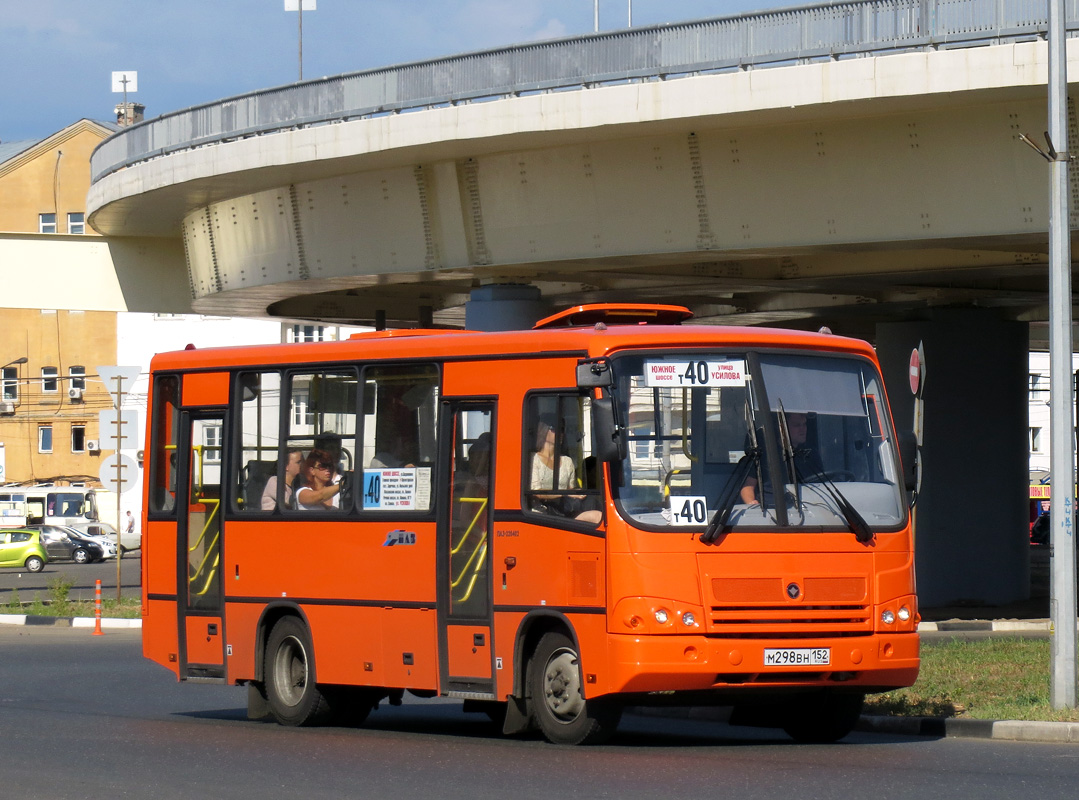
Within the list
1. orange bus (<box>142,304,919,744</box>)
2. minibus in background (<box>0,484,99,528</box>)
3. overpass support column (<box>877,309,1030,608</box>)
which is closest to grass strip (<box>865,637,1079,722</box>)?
orange bus (<box>142,304,919,744</box>)

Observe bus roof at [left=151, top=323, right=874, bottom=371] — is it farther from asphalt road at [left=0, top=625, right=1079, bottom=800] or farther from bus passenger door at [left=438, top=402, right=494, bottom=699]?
asphalt road at [left=0, top=625, right=1079, bottom=800]

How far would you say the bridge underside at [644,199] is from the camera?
1962cm

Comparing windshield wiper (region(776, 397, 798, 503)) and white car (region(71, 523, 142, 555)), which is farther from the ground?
windshield wiper (region(776, 397, 798, 503))

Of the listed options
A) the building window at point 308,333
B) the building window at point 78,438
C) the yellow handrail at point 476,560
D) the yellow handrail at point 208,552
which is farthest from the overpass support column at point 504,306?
the building window at point 78,438

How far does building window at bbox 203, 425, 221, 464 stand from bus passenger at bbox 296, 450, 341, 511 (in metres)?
1.21

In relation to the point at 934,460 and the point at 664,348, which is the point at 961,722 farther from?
the point at 934,460

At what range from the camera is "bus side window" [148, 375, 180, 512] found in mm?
15578

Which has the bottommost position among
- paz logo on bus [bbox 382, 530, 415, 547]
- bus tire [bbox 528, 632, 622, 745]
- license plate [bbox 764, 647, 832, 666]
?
bus tire [bbox 528, 632, 622, 745]

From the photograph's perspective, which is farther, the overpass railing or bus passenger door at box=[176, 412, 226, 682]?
the overpass railing

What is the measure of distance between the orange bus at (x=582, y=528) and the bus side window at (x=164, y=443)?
4.19 feet

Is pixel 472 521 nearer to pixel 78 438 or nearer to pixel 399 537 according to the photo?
pixel 399 537

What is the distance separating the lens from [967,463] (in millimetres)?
29688

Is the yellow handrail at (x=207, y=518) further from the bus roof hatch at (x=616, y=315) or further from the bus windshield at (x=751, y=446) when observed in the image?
the bus windshield at (x=751, y=446)

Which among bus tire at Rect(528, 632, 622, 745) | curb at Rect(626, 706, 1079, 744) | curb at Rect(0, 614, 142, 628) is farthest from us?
curb at Rect(0, 614, 142, 628)
